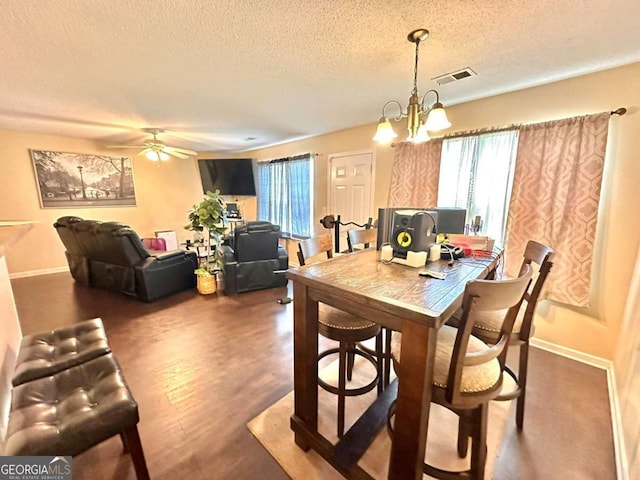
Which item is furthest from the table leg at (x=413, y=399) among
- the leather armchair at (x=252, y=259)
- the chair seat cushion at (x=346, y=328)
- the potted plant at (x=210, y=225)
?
the potted plant at (x=210, y=225)

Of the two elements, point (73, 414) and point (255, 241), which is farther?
point (255, 241)

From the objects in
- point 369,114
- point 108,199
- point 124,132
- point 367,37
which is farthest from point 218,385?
point 108,199

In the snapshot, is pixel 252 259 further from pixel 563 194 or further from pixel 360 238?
pixel 563 194

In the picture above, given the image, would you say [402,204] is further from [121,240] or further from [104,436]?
[121,240]

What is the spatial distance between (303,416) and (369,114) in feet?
10.3

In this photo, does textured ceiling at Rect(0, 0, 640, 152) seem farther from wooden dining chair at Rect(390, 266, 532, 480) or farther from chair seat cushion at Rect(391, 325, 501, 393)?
chair seat cushion at Rect(391, 325, 501, 393)

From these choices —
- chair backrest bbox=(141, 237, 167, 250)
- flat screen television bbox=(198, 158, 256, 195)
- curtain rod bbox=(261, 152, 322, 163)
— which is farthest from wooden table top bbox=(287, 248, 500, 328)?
chair backrest bbox=(141, 237, 167, 250)

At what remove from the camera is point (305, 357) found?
4.25 feet

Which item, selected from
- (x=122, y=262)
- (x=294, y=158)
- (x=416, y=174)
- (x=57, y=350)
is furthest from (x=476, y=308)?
(x=294, y=158)

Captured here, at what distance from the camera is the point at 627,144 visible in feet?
6.40

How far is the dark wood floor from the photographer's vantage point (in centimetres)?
134

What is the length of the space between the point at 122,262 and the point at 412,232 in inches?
144

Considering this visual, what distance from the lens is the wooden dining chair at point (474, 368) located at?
0.86 metres

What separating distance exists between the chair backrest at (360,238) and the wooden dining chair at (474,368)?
110cm
